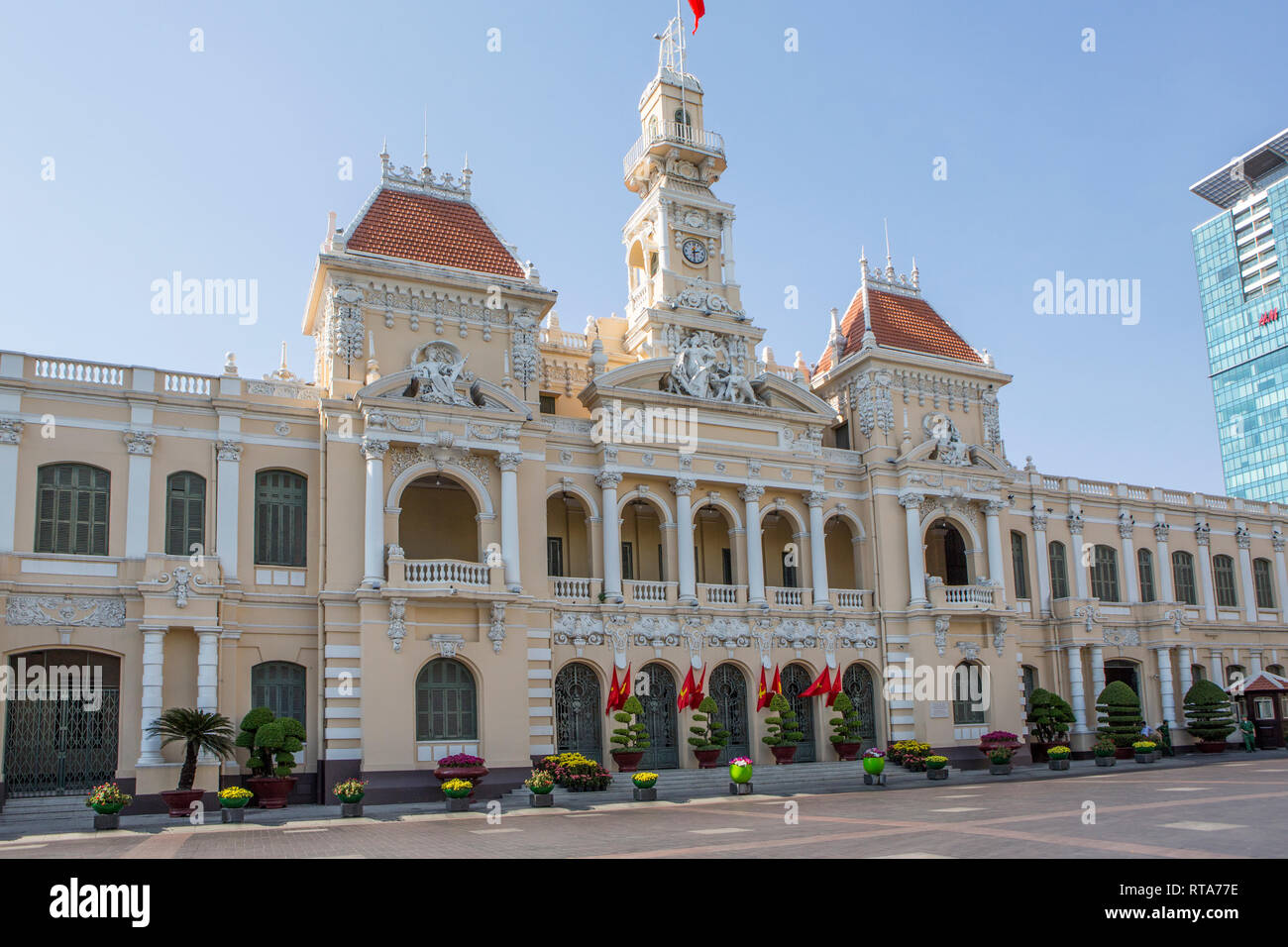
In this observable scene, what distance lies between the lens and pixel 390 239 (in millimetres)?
34000

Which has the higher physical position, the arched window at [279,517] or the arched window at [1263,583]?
the arched window at [279,517]

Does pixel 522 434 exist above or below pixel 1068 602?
above

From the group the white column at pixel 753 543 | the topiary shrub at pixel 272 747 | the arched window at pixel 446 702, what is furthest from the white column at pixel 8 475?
the white column at pixel 753 543

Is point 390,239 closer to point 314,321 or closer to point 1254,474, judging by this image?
point 314,321

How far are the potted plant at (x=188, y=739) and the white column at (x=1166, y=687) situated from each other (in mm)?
35561

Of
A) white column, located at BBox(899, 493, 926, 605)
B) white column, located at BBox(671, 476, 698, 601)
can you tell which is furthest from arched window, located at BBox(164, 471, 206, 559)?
white column, located at BBox(899, 493, 926, 605)

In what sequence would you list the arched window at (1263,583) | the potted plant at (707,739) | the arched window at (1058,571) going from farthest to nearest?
the arched window at (1263,583) < the arched window at (1058,571) < the potted plant at (707,739)

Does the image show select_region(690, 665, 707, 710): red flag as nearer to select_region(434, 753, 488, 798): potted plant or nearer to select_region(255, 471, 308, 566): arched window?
select_region(434, 753, 488, 798): potted plant

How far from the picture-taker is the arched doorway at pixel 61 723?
27156mm

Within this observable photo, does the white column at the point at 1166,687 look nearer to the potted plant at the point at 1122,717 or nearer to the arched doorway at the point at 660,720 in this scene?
the potted plant at the point at 1122,717

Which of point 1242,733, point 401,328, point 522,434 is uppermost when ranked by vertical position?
point 401,328

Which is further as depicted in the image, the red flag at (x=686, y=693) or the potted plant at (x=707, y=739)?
the red flag at (x=686, y=693)

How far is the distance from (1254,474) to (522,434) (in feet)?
314
